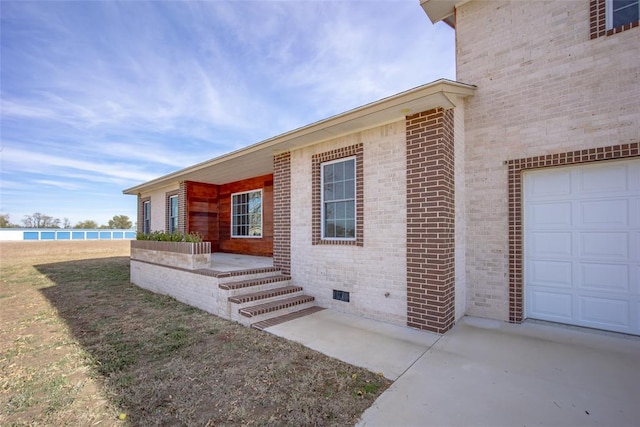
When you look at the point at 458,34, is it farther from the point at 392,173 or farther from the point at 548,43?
the point at 392,173

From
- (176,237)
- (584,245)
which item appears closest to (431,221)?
(584,245)

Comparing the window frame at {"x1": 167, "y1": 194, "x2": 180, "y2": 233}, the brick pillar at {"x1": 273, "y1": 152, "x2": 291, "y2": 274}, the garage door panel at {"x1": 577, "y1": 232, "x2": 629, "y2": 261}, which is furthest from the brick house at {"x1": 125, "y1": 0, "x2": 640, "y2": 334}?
the window frame at {"x1": 167, "y1": 194, "x2": 180, "y2": 233}

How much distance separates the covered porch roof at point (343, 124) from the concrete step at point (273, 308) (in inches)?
126

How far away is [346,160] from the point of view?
5.67m

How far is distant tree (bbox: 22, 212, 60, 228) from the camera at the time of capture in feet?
189

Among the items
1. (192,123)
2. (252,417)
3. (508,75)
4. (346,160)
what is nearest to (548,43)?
(508,75)

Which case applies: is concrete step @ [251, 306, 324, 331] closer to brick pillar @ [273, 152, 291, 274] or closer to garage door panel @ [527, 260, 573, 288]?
brick pillar @ [273, 152, 291, 274]

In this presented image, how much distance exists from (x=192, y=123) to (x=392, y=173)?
17.5 metres

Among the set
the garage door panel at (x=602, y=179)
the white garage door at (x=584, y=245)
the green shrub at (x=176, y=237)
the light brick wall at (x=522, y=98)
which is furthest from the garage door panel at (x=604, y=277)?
the green shrub at (x=176, y=237)

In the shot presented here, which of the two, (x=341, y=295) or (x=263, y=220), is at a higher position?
(x=263, y=220)

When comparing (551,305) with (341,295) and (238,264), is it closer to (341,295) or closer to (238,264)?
(341,295)

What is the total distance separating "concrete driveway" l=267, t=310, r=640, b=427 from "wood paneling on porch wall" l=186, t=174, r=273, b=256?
5490 millimetres

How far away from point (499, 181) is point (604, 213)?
1.41 m

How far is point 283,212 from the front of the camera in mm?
6723
